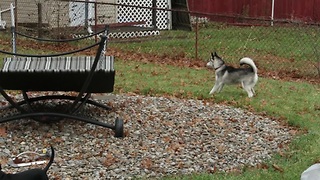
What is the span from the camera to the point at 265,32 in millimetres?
19812

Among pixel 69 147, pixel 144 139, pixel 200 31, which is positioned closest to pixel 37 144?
pixel 69 147

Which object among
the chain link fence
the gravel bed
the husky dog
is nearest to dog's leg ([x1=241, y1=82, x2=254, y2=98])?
the husky dog

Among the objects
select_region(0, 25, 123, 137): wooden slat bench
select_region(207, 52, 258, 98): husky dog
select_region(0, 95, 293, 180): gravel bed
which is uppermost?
select_region(0, 25, 123, 137): wooden slat bench

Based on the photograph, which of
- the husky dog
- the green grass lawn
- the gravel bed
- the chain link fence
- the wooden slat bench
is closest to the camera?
the gravel bed

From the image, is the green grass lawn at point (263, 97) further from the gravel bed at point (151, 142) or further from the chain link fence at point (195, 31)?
the chain link fence at point (195, 31)

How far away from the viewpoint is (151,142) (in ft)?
21.5

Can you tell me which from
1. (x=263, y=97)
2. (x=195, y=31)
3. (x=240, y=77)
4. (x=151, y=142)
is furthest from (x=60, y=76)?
(x=195, y=31)

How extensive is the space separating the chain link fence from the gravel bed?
6.33 m

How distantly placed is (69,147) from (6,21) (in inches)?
500

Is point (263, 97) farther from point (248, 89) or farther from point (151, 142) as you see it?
point (151, 142)

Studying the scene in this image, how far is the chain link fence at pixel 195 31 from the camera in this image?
1503cm

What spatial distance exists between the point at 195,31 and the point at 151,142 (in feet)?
39.8

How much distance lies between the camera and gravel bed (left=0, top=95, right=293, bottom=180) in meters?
5.71

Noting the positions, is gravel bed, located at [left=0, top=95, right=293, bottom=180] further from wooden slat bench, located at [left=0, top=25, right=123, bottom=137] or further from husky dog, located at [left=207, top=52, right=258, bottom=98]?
husky dog, located at [left=207, top=52, right=258, bottom=98]
